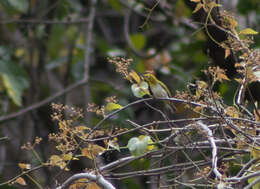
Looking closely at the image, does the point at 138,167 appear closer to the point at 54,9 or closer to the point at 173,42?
the point at 54,9

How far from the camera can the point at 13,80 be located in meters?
2.33

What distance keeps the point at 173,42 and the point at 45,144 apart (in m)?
1.26

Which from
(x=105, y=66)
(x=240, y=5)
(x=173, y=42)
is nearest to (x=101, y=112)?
(x=240, y=5)

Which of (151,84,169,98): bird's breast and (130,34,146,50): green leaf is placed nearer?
(151,84,169,98): bird's breast

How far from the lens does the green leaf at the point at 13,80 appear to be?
7.41 ft

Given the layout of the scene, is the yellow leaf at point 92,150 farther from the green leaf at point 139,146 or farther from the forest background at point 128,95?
A: the green leaf at point 139,146

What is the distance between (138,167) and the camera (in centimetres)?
141

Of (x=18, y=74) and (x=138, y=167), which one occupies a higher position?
(x=18, y=74)

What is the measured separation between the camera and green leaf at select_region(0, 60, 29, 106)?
2.26 metres

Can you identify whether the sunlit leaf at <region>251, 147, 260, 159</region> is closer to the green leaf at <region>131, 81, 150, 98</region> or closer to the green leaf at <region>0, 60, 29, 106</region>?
the green leaf at <region>131, 81, 150, 98</region>

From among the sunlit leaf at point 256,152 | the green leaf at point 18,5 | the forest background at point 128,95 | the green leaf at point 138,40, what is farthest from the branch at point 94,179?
the green leaf at point 138,40

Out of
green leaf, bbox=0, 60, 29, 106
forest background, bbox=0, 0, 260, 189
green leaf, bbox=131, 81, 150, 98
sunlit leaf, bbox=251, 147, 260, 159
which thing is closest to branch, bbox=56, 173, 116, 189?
forest background, bbox=0, 0, 260, 189

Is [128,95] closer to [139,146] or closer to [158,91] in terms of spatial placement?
[158,91]

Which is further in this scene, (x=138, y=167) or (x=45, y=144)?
(x=45, y=144)
